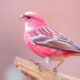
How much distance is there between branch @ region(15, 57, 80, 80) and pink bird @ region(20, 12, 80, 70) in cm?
7

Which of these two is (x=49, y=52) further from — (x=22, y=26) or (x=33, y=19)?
(x=22, y=26)

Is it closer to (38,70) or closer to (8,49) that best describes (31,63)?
(38,70)

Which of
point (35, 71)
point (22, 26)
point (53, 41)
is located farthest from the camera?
point (22, 26)

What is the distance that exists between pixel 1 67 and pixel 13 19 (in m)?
0.36

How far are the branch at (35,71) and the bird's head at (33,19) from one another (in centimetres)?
21

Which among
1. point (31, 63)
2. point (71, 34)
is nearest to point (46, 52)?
point (31, 63)

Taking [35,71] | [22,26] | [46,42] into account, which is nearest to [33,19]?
[46,42]

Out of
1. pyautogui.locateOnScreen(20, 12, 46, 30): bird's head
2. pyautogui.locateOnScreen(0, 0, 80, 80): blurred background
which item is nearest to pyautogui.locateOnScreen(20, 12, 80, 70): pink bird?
pyautogui.locateOnScreen(20, 12, 46, 30): bird's head

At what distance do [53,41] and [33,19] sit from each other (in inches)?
5.1

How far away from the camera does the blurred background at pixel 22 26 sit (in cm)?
233

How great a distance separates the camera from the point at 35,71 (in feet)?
4.98

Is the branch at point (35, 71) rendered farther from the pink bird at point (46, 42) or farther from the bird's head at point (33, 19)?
the bird's head at point (33, 19)

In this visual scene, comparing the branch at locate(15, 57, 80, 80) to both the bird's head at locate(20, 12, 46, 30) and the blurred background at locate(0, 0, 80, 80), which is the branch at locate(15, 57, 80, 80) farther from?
the blurred background at locate(0, 0, 80, 80)

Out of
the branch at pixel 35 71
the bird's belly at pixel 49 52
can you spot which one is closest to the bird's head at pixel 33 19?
the bird's belly at pixel 49 52
